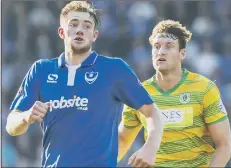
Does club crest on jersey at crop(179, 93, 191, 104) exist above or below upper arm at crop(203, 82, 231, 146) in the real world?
above

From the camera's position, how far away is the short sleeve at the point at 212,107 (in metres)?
6.29

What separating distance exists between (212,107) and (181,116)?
270 millimetres

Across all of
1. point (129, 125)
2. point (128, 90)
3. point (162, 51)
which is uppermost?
point (162, 51)

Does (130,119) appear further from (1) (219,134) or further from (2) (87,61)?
(2) (87,61)

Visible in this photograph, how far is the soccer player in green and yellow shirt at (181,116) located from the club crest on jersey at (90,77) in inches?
49.6

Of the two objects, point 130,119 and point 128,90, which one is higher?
point 128,90

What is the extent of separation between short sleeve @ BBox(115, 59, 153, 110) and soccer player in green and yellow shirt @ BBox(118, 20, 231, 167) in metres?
1.16

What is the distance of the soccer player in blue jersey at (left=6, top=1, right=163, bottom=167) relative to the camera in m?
5.08

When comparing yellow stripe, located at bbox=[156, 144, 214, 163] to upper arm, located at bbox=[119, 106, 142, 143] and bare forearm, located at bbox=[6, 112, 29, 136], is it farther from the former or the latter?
bare forearm, located at bbox=[6, 112, 29, 136]

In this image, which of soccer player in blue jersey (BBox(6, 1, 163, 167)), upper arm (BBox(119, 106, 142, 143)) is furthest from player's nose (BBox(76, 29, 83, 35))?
upper arm (BBox(119, 106, 142, 143))

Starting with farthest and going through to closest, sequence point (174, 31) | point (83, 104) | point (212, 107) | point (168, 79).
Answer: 1. point (174, 31)
2. point (168, 79)
3. point (212, 107)
4. point (83, 104)

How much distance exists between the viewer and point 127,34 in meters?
13.0

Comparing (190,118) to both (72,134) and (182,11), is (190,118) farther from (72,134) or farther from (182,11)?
(182,11)

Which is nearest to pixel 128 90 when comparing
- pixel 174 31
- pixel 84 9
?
pixel 84 9
